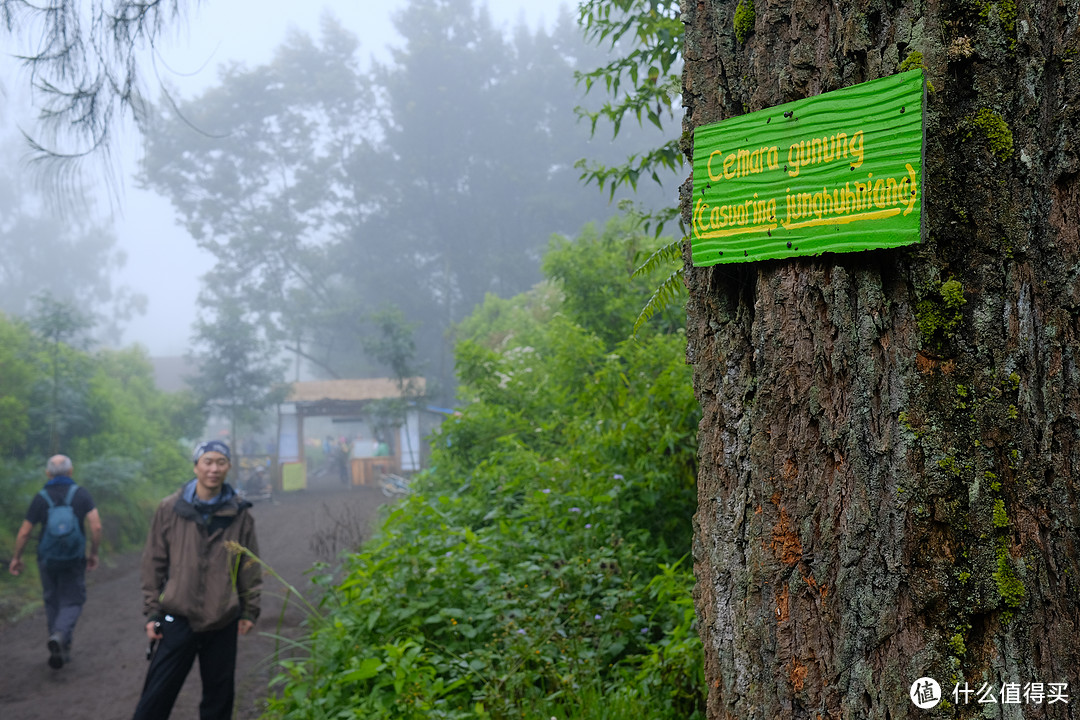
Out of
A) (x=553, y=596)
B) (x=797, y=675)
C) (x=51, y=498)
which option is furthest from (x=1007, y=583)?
(x=51, y=498)

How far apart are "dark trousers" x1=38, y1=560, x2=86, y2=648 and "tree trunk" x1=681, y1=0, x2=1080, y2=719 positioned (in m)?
6.93

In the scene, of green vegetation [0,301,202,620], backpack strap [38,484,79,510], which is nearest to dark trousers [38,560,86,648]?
backpack strap [38,484,79,510]

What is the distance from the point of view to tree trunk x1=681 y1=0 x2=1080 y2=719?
4.06ft

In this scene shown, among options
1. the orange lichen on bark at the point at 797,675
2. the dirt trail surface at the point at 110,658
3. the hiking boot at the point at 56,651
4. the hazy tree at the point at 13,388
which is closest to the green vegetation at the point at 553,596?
the dirt trail surface at the point at 110,658

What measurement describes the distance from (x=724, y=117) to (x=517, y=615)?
2596 mm

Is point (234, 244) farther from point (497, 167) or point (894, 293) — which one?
point (894, 293)

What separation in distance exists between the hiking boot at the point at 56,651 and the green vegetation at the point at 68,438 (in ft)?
10.7

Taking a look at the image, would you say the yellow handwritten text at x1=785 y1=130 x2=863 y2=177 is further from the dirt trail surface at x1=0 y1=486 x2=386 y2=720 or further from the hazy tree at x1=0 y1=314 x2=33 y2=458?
the hazy tree at x1=0 y1=314 x2=33 y2=458

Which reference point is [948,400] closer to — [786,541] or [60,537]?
[786,541]

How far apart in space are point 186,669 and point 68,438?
11.2 meters

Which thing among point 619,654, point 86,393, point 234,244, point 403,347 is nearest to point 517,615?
point 619,654

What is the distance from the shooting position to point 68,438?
1273 centimetres

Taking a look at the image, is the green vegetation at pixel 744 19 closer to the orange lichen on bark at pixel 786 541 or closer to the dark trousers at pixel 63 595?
the orange lichen on bark at pixel 786 541

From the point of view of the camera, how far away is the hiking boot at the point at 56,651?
6377 millimetres
